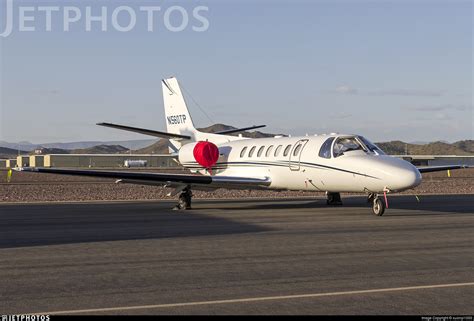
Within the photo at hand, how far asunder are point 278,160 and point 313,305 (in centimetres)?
1672

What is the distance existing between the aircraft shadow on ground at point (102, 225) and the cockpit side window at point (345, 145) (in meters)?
4.45

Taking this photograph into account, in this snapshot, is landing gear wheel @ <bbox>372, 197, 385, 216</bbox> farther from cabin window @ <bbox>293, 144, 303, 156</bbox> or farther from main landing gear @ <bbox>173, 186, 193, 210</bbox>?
main landing gear @ <bbox>173, 186, 193, 210</bbox>

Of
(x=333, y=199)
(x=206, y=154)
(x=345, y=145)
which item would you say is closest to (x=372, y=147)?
(x=345, y=145)

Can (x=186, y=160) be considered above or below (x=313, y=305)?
above

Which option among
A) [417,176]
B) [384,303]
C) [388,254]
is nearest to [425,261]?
[388,254]

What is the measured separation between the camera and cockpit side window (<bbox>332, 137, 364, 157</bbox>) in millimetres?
21344

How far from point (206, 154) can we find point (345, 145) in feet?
24.4

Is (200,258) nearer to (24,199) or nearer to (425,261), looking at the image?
(425,261)

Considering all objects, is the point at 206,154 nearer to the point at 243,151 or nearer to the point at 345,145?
the point at 243,151

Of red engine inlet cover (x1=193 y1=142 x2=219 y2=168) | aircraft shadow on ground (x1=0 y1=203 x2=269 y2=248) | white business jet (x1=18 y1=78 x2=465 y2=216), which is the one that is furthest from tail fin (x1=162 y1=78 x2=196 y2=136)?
aircraft shadow on ground (x1=0 y1=203 x2=269 y2=248)

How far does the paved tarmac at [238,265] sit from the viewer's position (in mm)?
7645

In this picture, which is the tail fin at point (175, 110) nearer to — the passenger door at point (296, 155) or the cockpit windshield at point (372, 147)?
the passenger door at point (296, 155)

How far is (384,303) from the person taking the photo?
761cm

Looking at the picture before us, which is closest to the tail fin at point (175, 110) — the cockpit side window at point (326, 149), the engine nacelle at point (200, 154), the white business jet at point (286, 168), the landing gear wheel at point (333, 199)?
the white business jet at point (286, 168)
